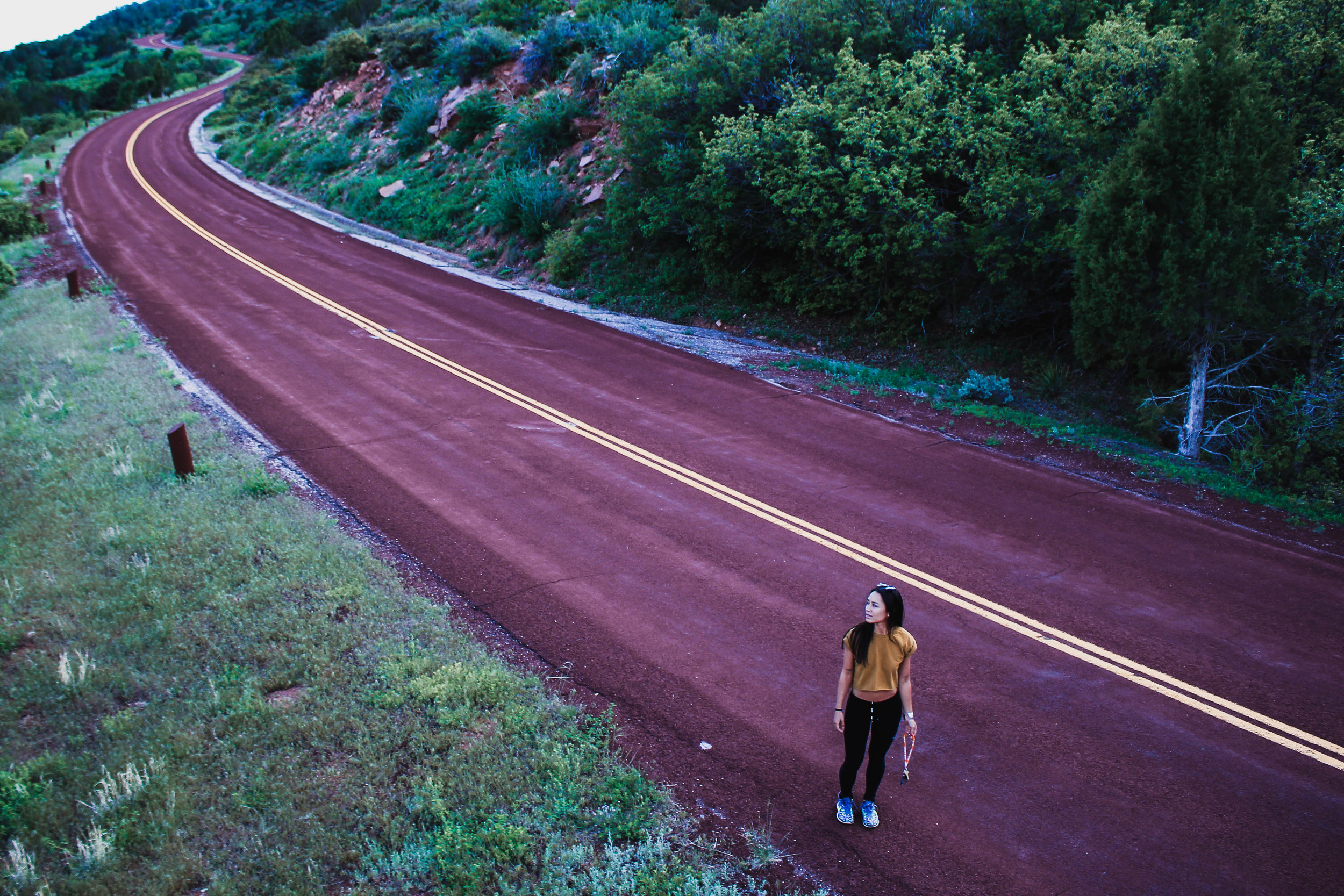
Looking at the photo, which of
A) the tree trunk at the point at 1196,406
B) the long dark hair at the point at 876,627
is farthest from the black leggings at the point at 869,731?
the tree trunk at the point at 1196,406

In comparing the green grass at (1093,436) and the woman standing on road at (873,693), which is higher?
the woman standing on road at (873,693)

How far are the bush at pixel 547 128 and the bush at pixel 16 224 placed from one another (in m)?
15.7

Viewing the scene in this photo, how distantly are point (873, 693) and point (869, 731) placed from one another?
0.31 metres

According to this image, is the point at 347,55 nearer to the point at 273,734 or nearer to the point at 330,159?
the point at 330,159

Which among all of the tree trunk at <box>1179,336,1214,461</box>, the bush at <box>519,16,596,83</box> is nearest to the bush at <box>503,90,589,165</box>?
the bush at <box>519,16,596,83</box>

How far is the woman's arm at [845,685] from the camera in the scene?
4.79 m

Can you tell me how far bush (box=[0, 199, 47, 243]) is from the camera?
82.3 feet

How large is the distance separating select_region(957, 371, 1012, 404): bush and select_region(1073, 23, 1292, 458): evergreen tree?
6.23ft

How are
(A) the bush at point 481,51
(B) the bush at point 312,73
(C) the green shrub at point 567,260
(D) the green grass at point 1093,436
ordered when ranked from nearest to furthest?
1. (D) the green grass at point 1093,436
2. (C) the green shrub at point 567,260
3. (A) the bush at point 481,51
4. (B) the bush at point 312,73

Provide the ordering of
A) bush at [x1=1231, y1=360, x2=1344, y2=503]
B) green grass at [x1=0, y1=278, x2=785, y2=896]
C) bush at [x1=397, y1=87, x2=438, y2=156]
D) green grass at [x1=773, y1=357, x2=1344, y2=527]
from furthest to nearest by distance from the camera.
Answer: bush at [x1=397, y1=87, x2=438, y2=156] → bush at [x1=1231, y1=360, x2=1344, y2=503] → green grass at [x1=773, y1=357, x2=1344, y2=527] → green grass at [x1=0, y1=278, x2=785, y2=896]

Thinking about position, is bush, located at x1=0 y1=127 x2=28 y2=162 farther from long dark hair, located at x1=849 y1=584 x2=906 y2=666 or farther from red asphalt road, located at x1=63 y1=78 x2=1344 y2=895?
long dark hair, located at x1=849 y1=584 x2=906 y2=666

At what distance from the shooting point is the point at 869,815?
4828 millimetres

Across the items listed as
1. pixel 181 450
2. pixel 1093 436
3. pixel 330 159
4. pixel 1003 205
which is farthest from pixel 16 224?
pixel 1093 436

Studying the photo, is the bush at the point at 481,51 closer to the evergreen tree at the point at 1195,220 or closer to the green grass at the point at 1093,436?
the green grass at the point at 1093,436
